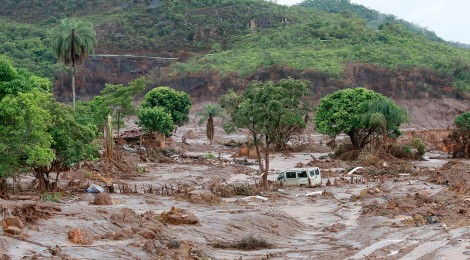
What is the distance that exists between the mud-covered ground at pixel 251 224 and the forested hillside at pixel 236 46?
75.6 meters

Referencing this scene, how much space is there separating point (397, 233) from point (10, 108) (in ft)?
51.5

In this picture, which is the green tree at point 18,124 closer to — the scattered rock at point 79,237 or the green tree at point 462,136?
the scattered rock at point 79,237

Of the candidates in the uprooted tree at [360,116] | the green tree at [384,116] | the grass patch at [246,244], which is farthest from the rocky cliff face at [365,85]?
the grass patch at [246,244]

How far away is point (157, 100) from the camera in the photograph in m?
80.6

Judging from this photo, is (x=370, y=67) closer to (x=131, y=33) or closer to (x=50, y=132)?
(x=131, y=33)

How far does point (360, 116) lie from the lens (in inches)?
2356

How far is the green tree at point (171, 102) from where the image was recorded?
80.7 m

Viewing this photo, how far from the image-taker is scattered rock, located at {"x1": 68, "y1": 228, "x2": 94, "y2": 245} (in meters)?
18.8

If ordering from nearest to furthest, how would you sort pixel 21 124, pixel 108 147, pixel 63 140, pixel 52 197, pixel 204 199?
pixel 21 124 → pixel 52 197 → pixel 204 199 → pixel 63 140 → pixel 108 147

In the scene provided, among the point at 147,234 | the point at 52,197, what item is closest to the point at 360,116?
the point at 52,197

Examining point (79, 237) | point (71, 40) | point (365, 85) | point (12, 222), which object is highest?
point (71, 40)

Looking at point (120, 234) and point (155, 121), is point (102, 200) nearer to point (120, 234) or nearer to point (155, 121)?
point (120, 234)

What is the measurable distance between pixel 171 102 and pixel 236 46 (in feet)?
191

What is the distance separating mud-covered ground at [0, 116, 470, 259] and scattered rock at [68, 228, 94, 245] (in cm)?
5
